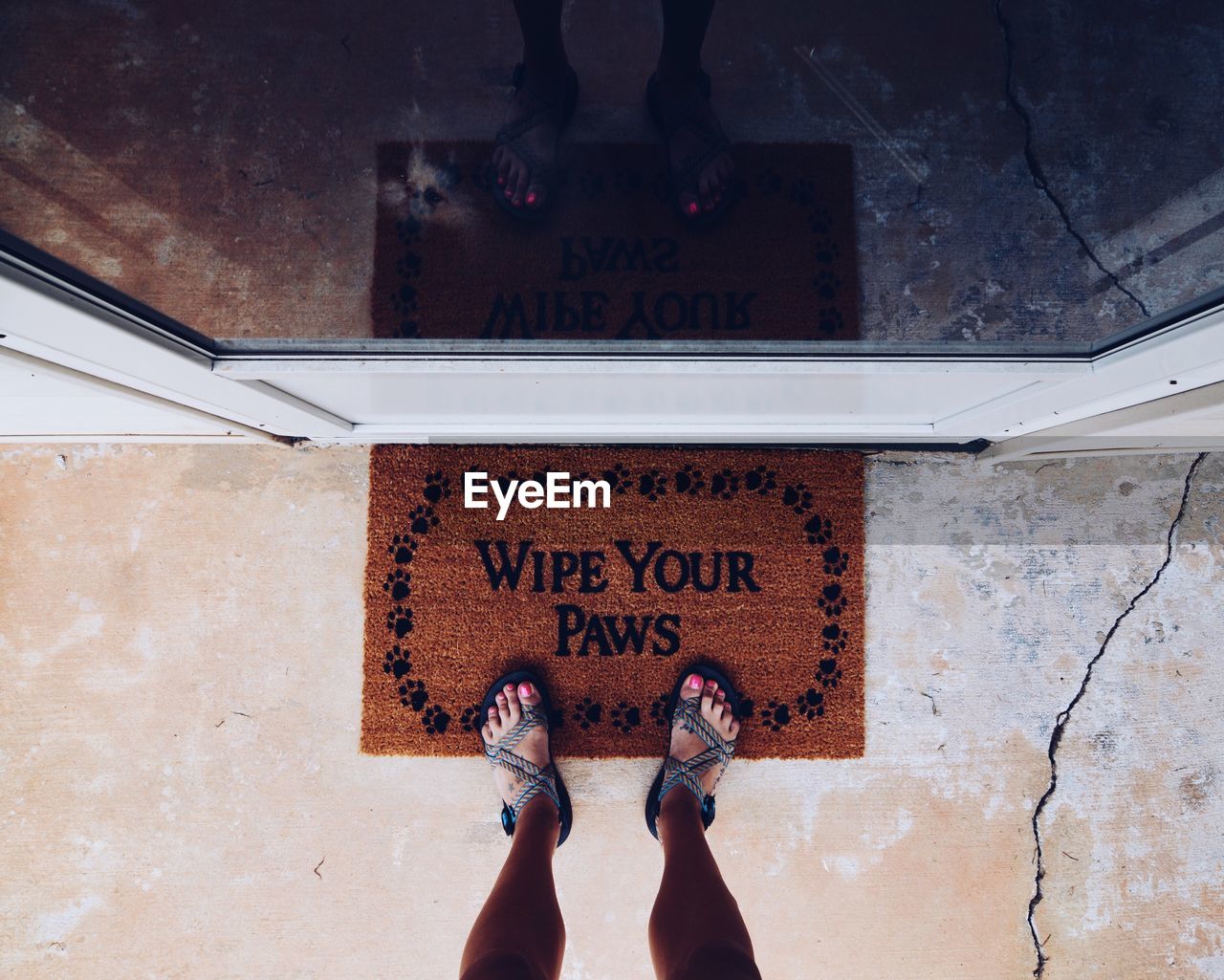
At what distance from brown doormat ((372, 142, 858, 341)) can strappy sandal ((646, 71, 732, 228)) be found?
0.10 feet

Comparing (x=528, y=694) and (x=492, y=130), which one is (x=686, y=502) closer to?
(x=528, y=694)

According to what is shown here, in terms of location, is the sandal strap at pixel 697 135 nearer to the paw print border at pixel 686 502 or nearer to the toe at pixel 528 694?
the paw print border at pixel 686 502

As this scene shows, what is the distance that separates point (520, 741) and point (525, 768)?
0.18ft

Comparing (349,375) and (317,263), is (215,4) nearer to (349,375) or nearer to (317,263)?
(317,263)

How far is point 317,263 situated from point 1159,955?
2.40 m

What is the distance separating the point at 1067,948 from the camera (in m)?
1.44

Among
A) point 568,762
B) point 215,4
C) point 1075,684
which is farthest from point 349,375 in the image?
point 1075,684

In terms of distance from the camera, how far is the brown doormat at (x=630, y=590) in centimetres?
144

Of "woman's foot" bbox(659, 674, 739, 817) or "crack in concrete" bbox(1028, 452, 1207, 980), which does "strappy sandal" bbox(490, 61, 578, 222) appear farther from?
"crack in concrete" bbox(1028, 452, 1207, 980)

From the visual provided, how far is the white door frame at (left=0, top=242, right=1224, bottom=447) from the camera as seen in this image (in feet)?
2.28

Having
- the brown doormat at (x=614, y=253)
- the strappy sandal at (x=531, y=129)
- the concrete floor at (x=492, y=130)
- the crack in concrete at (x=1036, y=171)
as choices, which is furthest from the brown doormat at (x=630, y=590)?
the crack in concrete at (x=1036, y=171)

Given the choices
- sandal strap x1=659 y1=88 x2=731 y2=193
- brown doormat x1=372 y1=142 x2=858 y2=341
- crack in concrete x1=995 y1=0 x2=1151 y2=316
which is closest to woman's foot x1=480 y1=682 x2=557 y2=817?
brown doormat x1=372 y1=142 x2=858 y2=341

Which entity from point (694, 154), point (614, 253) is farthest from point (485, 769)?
point (694, 154)

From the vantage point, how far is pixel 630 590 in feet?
4.76
